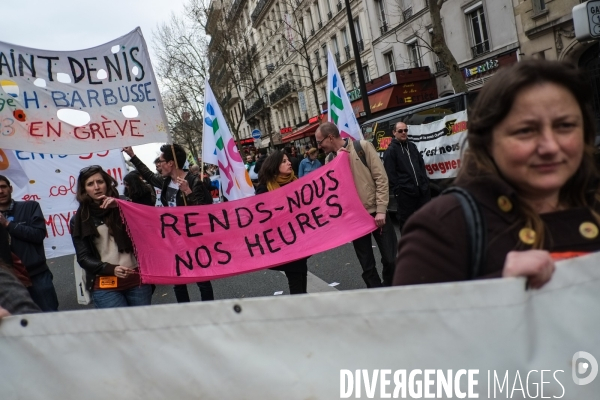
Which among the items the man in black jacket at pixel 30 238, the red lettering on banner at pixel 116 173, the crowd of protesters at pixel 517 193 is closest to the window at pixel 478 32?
the red lettering on banner at pixel 116 173

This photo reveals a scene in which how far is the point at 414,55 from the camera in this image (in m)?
24.8

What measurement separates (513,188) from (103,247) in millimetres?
3243

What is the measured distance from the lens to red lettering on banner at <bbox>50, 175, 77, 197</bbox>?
5293 millimetres

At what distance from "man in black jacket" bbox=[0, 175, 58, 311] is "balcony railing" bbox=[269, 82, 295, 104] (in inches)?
1562

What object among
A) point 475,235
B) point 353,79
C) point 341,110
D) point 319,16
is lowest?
point 475,235

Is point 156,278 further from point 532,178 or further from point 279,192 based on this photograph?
point 532,178

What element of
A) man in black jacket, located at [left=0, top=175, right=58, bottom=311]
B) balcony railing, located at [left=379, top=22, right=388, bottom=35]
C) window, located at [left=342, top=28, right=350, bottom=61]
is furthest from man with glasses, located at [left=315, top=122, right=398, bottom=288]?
window, located at [left=342, top=28, right=350, bottom=61]

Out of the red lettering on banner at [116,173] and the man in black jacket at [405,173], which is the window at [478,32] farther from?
the red lettering on banner at [116,173]

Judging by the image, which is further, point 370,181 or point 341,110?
point 341,110

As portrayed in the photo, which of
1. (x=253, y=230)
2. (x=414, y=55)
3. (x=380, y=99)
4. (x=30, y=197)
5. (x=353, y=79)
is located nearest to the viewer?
(x=253, y=230)

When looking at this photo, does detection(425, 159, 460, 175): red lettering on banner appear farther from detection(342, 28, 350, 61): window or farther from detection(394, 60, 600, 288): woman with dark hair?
detection(342, 28, 350, 61): window

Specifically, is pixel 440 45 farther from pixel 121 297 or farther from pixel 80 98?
pixel 121 297

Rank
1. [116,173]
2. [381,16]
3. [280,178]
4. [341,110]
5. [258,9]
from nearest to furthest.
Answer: [280,178]
[116,173]
[341,110]
[381,16]
[258,9]

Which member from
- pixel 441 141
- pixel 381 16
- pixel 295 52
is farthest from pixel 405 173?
pixel 295 52
